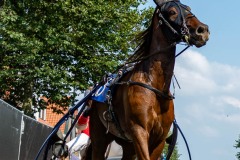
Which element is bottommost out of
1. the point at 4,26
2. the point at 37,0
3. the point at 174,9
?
the point at 174,9

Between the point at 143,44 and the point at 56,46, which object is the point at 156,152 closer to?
the point at 143,44

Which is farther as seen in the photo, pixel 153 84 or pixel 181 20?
pixel 153 84

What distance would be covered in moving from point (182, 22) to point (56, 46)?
2037 cm

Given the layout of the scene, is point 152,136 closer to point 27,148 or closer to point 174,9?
point 174,9

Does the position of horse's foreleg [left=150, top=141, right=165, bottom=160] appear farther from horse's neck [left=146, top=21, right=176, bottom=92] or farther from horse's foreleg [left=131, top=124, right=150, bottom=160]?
horse's neck [left=146, top=21, right=176, bottom=92]

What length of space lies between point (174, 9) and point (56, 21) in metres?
20.9

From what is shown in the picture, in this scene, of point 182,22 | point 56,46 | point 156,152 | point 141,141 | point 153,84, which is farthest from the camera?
point 56,46

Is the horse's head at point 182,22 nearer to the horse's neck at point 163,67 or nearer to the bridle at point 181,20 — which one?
the bridle at point 181,20

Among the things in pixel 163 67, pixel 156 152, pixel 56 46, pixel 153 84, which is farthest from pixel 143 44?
pixel 56 46

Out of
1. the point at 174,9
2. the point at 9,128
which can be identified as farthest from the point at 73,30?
the point at 174,9

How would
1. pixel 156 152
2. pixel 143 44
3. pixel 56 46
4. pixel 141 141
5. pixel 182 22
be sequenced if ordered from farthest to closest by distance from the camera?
1. pixel 56 46
2. pixel 143 44
3. pixel 156 152
4. pixel 182 22
5. pixel 141 141

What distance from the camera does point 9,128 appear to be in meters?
13.6

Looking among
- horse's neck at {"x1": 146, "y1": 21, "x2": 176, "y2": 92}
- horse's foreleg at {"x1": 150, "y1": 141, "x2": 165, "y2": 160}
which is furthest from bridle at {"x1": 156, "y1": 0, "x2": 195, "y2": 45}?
horse's foreleg at {"x1": 150, "y1": 141, "x2": 165, "y2": 160}

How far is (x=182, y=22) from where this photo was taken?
811cm
